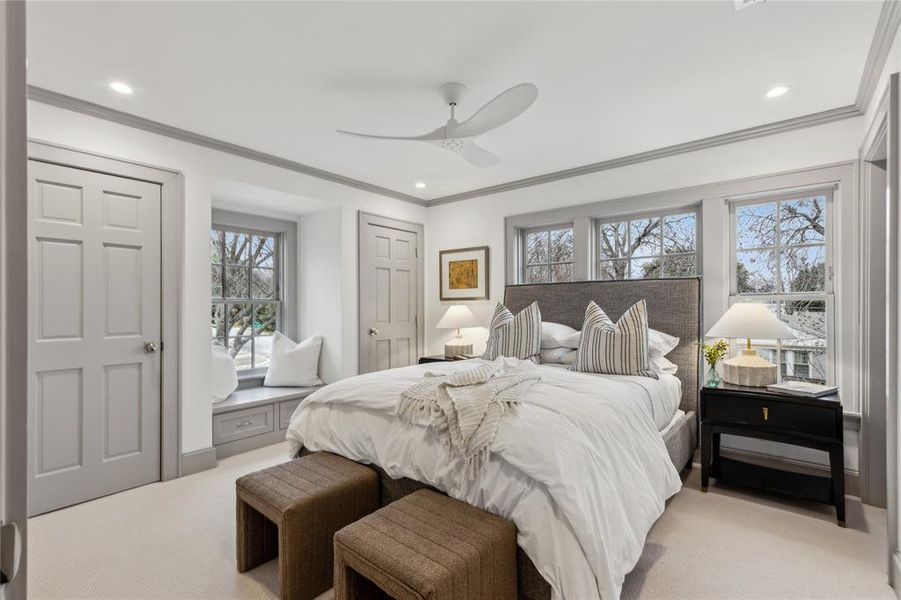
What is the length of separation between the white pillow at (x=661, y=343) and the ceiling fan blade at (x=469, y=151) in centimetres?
176

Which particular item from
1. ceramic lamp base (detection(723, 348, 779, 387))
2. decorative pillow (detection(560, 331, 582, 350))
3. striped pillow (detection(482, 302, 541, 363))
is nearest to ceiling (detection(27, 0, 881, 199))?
striped pillow (detection(482, 302, 541, 363))

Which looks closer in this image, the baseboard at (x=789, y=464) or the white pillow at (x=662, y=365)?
the baseboard at (x=789, y=464)

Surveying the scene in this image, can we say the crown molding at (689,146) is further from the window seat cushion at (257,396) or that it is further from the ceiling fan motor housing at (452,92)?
the window seat cushion at (257,396)

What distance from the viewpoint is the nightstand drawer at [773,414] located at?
2.55m

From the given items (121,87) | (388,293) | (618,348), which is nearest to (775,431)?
(618,348)

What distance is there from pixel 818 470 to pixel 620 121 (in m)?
2.76

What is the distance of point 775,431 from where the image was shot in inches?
106

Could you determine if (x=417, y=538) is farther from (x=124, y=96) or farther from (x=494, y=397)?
(x=124, y=96)

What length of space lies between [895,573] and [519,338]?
235 centimetres

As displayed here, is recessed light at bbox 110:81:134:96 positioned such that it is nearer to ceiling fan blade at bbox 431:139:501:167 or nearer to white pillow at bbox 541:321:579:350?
ceiling fan blade at bbox 431:139:501:167

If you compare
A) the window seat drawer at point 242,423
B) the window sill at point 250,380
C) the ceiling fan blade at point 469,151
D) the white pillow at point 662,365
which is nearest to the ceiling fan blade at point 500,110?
the ceiling fan blade at point 469,151

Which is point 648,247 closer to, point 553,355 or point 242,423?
point 553,355

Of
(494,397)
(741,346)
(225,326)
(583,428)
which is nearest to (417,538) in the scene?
(494,397)

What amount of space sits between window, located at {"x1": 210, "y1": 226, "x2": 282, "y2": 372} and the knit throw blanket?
2.87 meters
